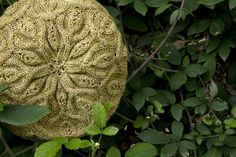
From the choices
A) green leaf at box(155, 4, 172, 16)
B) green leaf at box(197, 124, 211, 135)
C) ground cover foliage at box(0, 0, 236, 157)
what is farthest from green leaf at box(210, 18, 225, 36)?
green leaf at box(197, 124, 211, 135)

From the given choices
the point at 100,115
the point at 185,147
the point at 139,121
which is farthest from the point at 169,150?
the point at 100,115

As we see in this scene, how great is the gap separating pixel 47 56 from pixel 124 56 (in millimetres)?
245

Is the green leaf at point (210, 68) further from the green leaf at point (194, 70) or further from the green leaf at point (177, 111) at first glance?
the green leaf at point (177, 111)

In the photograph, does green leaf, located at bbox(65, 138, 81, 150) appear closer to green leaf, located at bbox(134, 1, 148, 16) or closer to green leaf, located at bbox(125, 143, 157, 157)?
green leaf, located at bbox(125, 143, 157, 157)

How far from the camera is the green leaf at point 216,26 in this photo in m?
1.81

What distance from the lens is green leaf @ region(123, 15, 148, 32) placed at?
6.30 ft

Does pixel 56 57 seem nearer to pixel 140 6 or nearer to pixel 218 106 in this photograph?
pixel 140 6

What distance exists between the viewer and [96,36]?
60.8 inches

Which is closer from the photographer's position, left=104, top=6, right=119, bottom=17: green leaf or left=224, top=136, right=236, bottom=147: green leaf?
left=224, top=136, right=236, bottom=147: green leaf

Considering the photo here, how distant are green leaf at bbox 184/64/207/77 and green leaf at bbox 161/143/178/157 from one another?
0.25 meters

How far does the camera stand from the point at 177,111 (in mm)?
1766

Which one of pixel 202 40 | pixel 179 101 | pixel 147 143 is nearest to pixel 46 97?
pixel 147 143

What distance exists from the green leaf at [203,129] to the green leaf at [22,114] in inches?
21.9

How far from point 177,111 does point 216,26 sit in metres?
0.32
